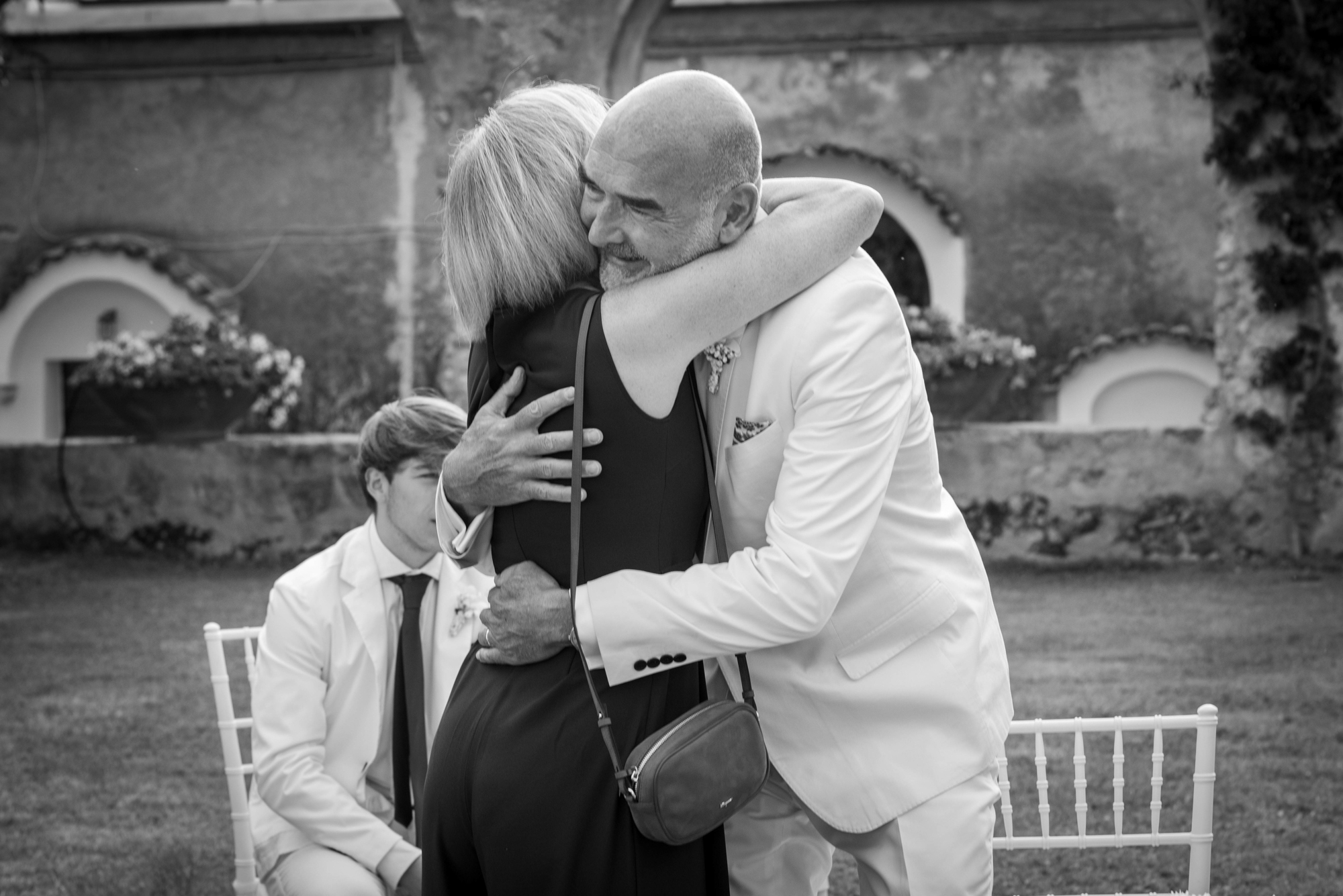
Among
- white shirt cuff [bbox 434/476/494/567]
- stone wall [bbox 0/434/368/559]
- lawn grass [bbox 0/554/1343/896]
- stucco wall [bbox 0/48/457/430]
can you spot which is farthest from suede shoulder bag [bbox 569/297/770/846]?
stucco wall [bbox 0/48/457/430]

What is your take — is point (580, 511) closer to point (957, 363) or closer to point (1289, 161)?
point (957, 363)

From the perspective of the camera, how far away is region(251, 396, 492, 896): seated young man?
287cm

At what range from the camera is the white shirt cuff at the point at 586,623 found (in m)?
1.92

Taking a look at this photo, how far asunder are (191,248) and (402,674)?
1237 centimetres

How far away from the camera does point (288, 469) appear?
918 cm

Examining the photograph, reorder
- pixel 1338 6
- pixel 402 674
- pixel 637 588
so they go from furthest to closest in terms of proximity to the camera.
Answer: pixel 1338 6, pixel 402 674, pixel 637 588

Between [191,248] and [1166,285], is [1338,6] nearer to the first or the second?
[1166,285]

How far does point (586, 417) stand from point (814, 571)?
37 centimetres

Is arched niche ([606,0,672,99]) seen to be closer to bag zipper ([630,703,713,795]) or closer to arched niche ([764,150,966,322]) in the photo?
arched niche ([764,150,966,322])

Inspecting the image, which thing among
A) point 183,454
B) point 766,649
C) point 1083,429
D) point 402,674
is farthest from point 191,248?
point 766,649

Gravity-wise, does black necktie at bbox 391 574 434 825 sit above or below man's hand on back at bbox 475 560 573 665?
below

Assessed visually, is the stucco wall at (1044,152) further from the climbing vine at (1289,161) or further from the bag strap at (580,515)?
the bag strap at (580,515)

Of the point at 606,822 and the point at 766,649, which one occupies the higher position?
the point at 766,649

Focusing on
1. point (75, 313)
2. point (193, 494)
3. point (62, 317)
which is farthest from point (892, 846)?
point (62, 317)
